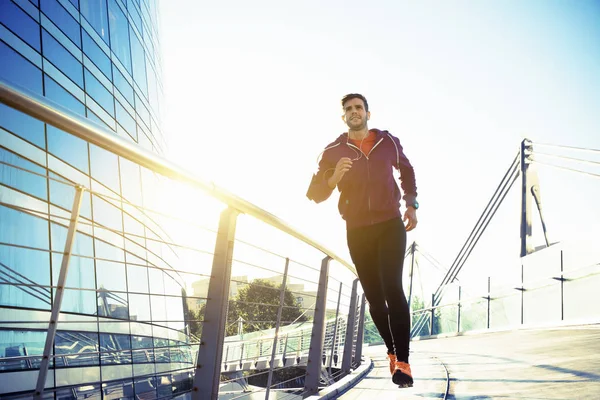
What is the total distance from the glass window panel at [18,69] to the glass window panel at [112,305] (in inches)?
168

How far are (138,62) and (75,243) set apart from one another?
32.9ft

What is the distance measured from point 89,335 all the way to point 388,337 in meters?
7.50

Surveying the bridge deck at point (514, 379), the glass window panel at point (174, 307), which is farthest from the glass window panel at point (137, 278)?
the bridge deck at point (514, 379)

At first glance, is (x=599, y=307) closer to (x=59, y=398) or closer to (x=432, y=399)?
(x=432, y=399)

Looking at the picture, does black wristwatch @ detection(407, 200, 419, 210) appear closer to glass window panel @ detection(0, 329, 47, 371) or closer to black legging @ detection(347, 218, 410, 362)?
black legging @ detection(347, 218, 410, 362)

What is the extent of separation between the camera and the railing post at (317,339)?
3533mm

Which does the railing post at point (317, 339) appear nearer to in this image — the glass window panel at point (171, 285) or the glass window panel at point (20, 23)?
the glass window panel at point (20, 23)

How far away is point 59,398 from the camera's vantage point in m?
7.70

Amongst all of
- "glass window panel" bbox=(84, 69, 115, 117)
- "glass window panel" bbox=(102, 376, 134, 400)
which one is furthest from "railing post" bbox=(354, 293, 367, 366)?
"glass window panel" bbox=(84, 69, 115, 117)

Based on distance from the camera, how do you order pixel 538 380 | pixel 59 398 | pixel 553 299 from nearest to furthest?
pixel 538 380 → pixel 59 398 → pixel 553 299

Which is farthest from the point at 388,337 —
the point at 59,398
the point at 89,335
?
the point at 89,335

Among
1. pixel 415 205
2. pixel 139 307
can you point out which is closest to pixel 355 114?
pixel 415 205

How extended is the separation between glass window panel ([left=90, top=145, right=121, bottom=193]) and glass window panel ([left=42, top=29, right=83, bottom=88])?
1.85 metres

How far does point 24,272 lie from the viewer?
8000 millimetres
